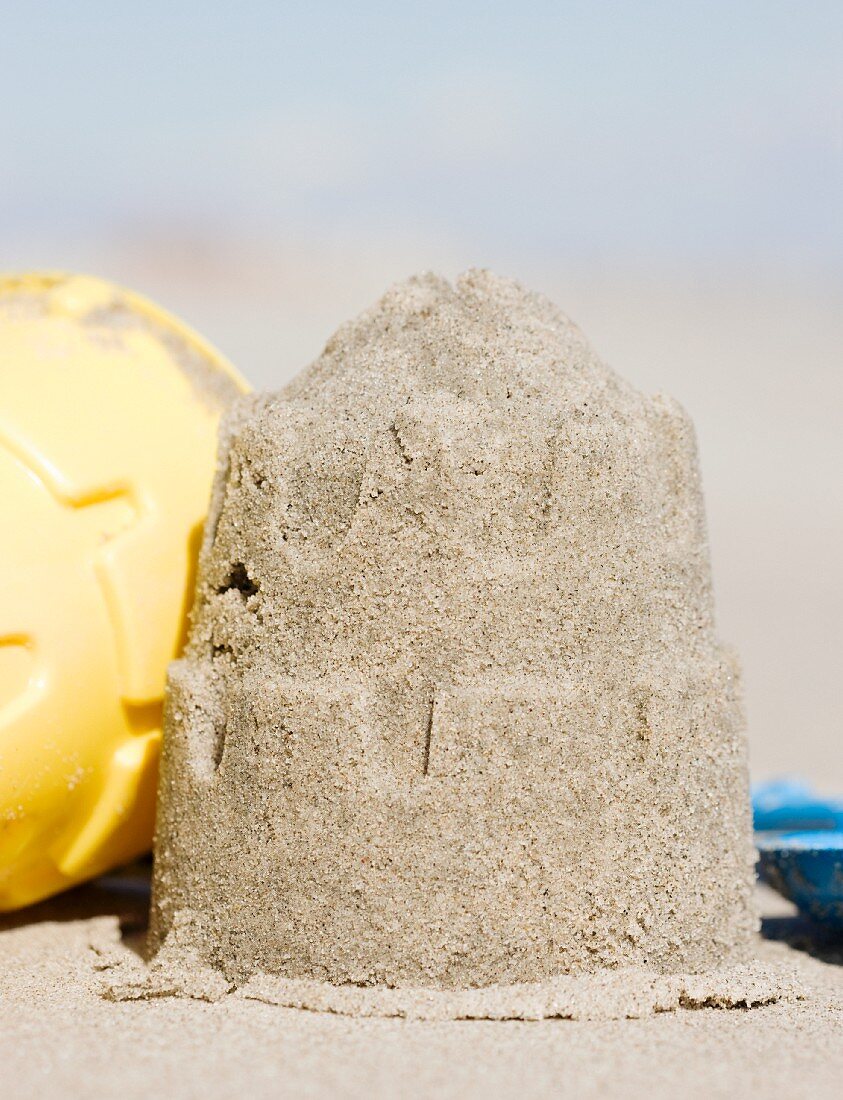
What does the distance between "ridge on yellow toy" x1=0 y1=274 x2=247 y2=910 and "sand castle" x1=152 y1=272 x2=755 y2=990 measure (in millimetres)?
196

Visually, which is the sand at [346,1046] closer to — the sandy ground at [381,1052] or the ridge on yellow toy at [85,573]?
the sandy ground at [381,1052]

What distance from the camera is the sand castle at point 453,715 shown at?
1.76 meters

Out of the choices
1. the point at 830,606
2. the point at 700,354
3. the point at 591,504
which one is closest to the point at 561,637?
the point at 591,504

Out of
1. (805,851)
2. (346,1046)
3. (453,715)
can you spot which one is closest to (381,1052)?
(346,1046)

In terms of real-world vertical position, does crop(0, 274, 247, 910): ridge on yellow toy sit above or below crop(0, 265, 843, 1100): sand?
above

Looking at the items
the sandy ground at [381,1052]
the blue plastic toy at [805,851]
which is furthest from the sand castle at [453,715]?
the blue plastic toy at [805,851]

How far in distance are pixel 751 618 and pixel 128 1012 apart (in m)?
6.26

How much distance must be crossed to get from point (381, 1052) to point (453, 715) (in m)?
0.42

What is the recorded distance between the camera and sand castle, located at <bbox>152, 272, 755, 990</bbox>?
1756 mm

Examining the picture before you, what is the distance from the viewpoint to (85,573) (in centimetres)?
203

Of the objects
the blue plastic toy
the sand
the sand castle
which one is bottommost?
the sand

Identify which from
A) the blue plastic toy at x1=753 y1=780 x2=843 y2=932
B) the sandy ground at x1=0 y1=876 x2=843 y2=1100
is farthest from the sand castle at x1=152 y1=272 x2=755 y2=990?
the blue plastic toy at x1=753 y1=780 x2=843 y2=932

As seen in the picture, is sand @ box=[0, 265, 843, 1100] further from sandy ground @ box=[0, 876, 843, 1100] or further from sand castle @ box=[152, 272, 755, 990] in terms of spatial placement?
sand castle @ box=[152, 272, 755, 990]

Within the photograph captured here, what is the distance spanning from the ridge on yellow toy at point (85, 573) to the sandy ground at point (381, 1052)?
0.99 ft
